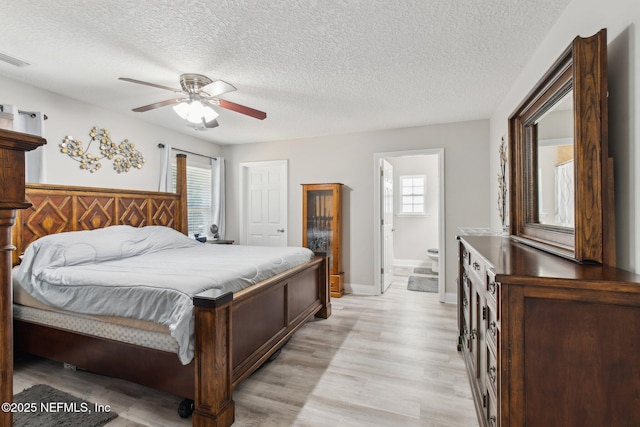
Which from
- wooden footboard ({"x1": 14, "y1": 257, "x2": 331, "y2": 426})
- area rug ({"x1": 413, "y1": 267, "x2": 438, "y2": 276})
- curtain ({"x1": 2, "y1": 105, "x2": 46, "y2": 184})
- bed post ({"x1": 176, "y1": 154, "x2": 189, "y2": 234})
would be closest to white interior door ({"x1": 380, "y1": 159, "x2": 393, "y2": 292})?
area rug ({"x1": 413, "y1": 267, "x2": 438, "y2": 276})

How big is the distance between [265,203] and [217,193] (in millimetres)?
848

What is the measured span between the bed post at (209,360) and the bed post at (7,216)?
0.99 m

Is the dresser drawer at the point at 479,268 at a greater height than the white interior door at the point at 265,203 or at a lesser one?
lesser

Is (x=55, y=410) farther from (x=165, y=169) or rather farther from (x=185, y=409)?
(x=165, y=169)

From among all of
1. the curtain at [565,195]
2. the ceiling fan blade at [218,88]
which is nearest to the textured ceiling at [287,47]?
the ceiling fan blade at [218,88]

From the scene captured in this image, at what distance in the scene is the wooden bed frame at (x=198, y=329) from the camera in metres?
1.72

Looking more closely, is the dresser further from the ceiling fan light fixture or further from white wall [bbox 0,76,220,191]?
white wall [bbox 0,76,220,191]

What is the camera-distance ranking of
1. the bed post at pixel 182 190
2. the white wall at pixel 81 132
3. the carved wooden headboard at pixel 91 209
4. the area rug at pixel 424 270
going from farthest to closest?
the area rug at pixel 424 270 < the bed post at pixel 182 190 < the white wall at pixel 81 132 < the carved wooden headboard at pixel 91 209

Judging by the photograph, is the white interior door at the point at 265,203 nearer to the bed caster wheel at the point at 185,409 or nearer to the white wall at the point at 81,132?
the white wall at the point at 81,132

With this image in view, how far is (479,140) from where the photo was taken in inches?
159

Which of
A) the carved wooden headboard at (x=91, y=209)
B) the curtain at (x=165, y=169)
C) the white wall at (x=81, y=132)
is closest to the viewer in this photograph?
the carved wooden headboard at (x=91, y=209)

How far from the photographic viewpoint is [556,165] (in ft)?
5.43

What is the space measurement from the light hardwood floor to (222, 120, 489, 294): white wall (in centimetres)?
153

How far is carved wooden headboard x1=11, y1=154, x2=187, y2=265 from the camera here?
276 cm
